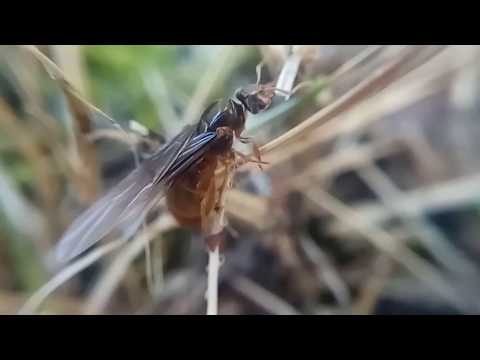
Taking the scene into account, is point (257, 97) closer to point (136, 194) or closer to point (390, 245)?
point (136, 194)

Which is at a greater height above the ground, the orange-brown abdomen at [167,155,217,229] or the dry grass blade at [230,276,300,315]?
the dry grass blade at [230,276,300,315]

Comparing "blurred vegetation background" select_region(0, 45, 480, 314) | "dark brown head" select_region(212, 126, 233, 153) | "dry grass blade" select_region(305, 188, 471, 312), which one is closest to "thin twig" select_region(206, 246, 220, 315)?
"blurred vegetation background" select_region(0, 45, 480, 314)

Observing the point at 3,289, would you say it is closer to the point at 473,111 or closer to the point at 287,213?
the point at 287,213

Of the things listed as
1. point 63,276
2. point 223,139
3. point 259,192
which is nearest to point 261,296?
point 259,192

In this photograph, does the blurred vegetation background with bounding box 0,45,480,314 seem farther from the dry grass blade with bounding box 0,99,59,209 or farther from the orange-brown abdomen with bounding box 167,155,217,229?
the orange-brown abdomen with bounding box 167,155,217,229
